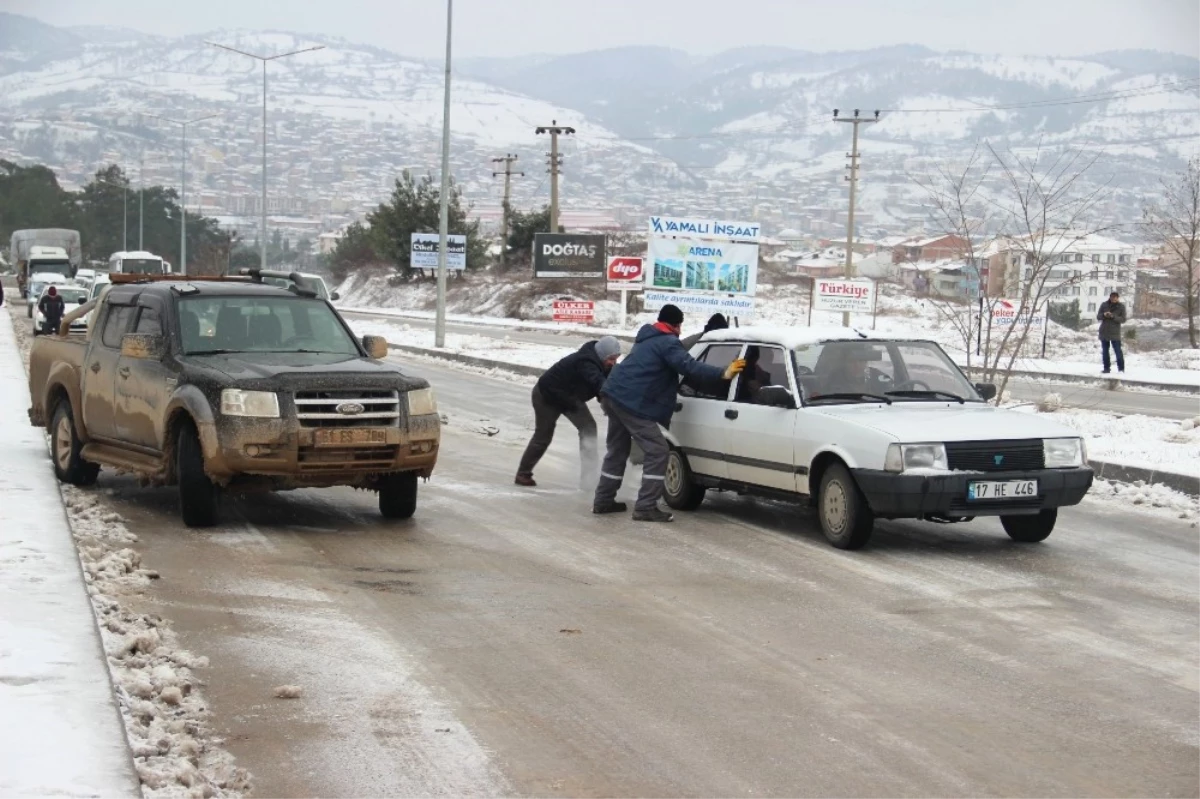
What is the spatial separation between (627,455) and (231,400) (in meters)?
3.25

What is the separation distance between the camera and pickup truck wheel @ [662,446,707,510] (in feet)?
41.0

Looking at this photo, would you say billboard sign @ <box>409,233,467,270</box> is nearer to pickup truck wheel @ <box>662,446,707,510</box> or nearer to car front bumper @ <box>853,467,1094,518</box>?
pickup truck wheel @ <box>662,446,707,510</box>

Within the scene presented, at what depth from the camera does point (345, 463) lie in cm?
1086

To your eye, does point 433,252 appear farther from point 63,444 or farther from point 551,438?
point 63,444

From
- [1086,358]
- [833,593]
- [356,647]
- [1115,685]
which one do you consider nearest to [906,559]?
[833,593]

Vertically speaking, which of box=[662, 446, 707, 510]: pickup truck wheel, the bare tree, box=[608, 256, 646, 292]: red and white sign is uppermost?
the bare tree

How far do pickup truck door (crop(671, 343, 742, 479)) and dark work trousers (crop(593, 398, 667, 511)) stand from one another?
261 mm

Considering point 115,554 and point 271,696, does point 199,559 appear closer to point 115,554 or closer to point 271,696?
point 115,554

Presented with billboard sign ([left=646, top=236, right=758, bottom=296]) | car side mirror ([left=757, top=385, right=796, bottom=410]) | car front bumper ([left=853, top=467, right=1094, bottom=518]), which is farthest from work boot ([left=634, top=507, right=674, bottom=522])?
billboard sign ([left=646, top=236, right=758, bottom=296])

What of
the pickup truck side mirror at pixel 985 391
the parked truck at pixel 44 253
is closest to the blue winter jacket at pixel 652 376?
the pickup truck side mirror at pixel 985 391

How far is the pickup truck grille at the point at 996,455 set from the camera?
10289 mm

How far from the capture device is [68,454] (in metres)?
12.8

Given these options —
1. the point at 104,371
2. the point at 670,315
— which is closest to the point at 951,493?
the point at 670,315

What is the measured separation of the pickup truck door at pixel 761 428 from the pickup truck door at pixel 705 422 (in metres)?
0.12
